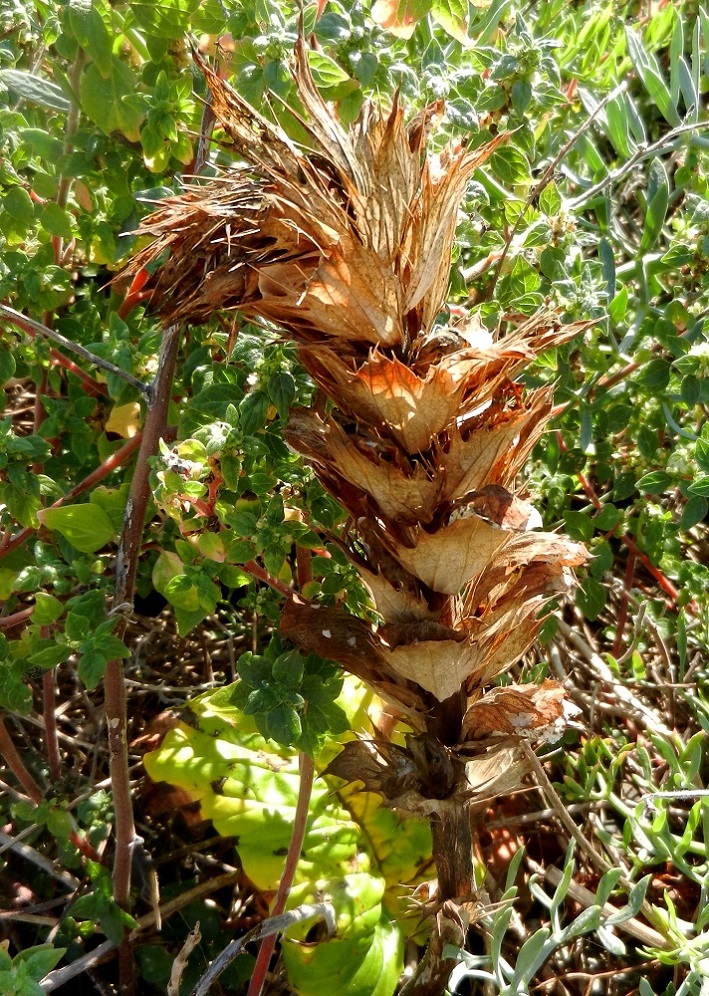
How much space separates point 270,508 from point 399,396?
34 cm

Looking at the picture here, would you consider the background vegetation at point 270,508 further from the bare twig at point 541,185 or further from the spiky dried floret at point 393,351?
the spiky dried floret at point 393,351

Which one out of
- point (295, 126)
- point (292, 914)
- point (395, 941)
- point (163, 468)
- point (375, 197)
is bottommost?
point (395, 941)

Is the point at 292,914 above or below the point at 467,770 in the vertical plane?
below

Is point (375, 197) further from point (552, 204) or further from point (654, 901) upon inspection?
point (654, 901)

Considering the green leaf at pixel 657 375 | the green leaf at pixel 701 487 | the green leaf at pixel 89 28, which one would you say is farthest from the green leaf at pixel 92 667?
the green leaf at pixel 657 375

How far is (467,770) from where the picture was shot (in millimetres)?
1269

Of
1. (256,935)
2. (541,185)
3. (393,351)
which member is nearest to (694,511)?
(541,185)

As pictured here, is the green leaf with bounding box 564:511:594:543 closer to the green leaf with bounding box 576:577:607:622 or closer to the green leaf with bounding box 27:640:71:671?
the green leaf with bounding box 576:577:607:622

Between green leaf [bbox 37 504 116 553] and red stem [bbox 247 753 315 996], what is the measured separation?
44 centimetres

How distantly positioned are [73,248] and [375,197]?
1141 mm

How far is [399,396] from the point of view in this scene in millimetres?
895

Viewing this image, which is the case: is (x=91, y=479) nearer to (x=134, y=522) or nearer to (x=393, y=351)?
(x=134, y=522)

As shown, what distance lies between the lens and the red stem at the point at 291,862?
134 cm

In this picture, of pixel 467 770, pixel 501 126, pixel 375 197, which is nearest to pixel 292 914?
pixel 467 770
